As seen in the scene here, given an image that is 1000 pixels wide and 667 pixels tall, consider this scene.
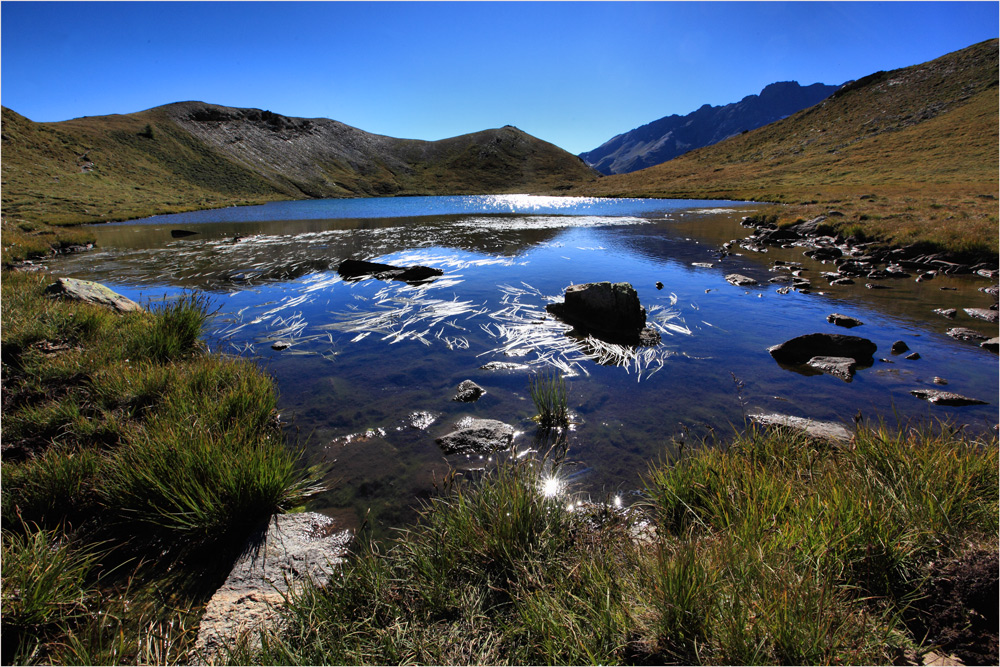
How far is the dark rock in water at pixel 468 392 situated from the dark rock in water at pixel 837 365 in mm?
7234

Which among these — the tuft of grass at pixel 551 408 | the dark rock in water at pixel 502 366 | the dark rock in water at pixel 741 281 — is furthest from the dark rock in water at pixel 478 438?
the dark rock in water at pixel 741 281

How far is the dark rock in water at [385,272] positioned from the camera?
57.3 ft

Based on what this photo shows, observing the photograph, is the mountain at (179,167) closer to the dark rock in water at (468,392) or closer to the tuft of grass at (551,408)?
the dark rock in water at (468,392)

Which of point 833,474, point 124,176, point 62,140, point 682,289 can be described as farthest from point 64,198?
point 833,474

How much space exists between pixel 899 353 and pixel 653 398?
21.7 feet

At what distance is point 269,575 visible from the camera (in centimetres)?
367

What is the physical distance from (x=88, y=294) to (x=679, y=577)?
570 inches

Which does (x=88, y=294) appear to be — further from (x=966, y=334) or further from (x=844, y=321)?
(x=966, y=334)

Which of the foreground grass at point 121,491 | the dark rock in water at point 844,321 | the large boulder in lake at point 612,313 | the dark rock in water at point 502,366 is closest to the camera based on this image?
the foreground grass at point 121,491

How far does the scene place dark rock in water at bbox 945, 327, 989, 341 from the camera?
31.2ft

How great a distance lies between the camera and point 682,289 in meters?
15.4

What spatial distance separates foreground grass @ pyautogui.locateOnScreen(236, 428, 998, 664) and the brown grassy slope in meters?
21.9

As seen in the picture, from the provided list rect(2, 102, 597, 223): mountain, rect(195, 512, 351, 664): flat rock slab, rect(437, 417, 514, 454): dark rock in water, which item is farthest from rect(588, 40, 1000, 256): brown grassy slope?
rect(2, 102, 597, 223): mountain

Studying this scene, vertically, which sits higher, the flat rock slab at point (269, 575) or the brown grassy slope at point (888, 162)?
the brown grassy slope at point (888, 162)
